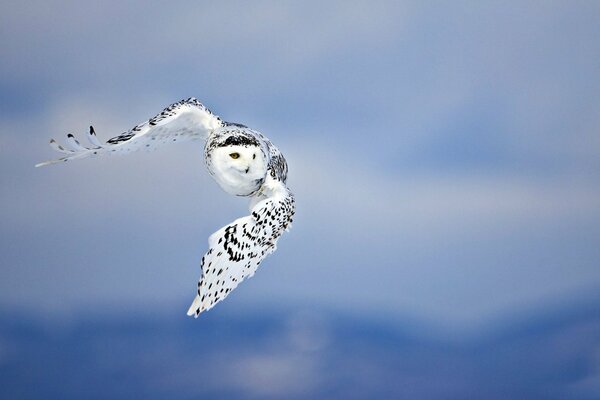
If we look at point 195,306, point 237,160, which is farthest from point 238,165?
point 195,306

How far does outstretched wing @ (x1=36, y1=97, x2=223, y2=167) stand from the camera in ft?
10.7

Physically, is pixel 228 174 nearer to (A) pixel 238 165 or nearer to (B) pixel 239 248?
(A) pixel 238 165

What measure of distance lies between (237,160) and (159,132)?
1.73 feet

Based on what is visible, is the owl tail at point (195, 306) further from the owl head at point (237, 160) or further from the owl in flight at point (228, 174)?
the owl head at point (237, 160)

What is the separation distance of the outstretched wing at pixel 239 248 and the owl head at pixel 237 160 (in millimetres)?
146

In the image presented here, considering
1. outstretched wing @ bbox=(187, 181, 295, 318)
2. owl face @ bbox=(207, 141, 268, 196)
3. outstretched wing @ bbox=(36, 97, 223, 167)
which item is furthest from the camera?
owl face @ bbox=(207, 141, 268, 196)

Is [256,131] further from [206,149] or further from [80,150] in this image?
[80,150]

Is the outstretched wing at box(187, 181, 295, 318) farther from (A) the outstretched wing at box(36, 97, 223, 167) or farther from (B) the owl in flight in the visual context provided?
(A) the outstretched wing at box(36, 97, 223, 167)

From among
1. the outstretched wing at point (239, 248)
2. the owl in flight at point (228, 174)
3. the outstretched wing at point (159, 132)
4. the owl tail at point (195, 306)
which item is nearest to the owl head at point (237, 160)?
the owl in flight at point (228, 174)

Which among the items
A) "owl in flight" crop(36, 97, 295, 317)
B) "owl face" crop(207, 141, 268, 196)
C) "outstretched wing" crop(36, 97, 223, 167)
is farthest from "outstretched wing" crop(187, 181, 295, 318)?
"outstretched wing" crop(36, 97, 223, 167)

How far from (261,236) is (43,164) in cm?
102

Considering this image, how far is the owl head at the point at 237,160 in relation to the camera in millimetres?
3387

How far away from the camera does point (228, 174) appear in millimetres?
3426

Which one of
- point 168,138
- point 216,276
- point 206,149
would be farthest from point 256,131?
point 216,276
